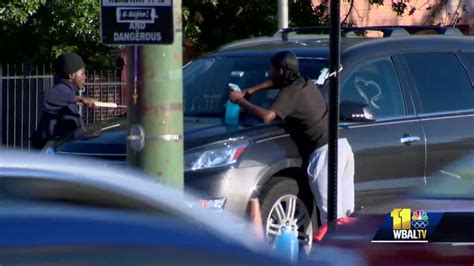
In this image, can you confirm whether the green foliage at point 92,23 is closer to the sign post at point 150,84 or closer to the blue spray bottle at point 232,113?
the blue spray bottle at point 232,113

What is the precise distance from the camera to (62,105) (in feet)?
31.6

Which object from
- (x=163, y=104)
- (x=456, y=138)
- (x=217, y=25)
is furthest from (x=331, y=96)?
(x=217, y=25)

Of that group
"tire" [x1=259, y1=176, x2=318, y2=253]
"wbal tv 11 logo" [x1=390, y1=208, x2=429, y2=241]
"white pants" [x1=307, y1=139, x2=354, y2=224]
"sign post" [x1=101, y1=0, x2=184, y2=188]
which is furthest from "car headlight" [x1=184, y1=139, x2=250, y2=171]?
"wbal tv 11 logo" [x1=390, y1=208, x2=429, y2=241]

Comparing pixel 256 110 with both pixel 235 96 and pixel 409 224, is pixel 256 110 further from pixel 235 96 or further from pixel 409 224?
pixel 409 224

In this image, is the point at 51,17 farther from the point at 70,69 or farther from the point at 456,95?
the point at 456,95

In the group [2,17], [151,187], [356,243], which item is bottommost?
[356,243]

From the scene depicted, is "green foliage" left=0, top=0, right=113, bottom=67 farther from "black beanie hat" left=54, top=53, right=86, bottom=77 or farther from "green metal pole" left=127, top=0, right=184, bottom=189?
"green metal pole" left=127, top=0, right=184, bottom=189

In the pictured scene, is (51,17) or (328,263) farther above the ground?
(51,17)

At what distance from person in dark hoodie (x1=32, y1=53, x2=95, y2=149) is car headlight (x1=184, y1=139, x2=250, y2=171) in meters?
1.69

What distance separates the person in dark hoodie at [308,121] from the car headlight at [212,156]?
479 millimetres

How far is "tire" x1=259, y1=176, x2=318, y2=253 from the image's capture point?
8312 mm

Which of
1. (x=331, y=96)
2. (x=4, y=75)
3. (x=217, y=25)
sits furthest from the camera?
(x=217, y=25)

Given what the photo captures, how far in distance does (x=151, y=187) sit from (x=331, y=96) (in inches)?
142

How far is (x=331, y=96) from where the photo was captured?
7.34m
